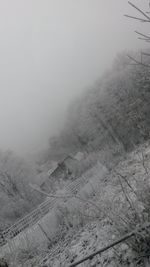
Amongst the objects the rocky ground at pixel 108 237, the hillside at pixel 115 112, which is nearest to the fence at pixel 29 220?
the rocky ground at pixel 108 237

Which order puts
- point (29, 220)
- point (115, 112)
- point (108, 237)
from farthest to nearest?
point (115, 112) → point (29, 220) → point (108, 237)

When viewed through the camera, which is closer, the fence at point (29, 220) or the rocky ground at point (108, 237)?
the rocky ground at point (108, 237)

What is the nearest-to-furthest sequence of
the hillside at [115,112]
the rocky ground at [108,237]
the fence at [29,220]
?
the rocky ground at [108,237] → the fence at [29,220] → the hillside at [115,112]

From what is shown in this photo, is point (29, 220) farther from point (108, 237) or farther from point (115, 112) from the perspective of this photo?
point (115, 112)

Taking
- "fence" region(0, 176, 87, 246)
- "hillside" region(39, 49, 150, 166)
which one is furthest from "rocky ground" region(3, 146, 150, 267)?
"hillside" region(39, 49, 150, 166)

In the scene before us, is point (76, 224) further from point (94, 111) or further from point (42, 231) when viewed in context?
point (94, 111)

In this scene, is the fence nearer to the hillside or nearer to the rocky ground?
the rocky ground

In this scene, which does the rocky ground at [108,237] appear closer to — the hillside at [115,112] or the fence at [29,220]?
the fence at [29,220]

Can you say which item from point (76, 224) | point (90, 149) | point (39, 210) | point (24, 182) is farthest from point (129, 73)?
point (76, 224)

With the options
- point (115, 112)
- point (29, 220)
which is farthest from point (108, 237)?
point (115, 112)

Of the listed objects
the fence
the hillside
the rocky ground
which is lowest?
the hillside

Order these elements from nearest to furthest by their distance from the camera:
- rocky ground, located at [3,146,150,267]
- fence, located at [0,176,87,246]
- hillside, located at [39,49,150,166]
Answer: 1. rocky ground, located at [3,146,150,267]
2. fence, located at [0,176,87,246]
3. hillside, located at [39,49,150,166]

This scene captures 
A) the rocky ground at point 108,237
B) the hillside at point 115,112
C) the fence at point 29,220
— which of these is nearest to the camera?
the rocky ground at point 108,237

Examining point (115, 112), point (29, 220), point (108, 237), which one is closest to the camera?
point (108, 237)
